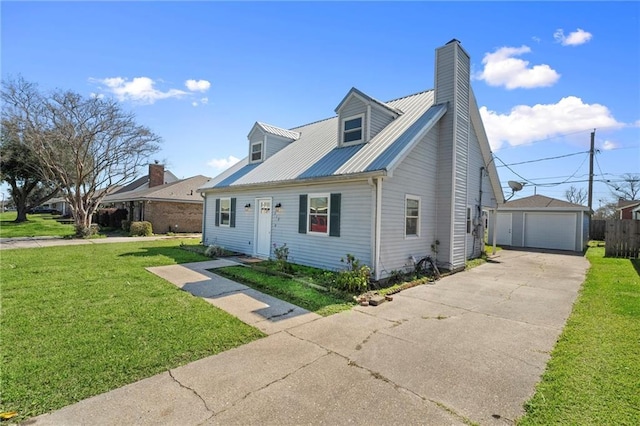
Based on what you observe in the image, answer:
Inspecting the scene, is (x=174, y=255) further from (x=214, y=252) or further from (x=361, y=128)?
(x=361, y=128)

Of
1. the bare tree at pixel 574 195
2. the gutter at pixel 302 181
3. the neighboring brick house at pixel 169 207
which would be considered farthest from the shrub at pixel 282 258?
the bare tree at pixel 574 195

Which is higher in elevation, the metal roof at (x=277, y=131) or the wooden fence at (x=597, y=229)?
the metal roof at (x=277, y=131)

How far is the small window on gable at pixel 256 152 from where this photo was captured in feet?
49.0

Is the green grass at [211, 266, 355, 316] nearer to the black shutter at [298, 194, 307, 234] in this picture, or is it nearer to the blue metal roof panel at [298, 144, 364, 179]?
the black shutter at [298, 194, 307, 234]

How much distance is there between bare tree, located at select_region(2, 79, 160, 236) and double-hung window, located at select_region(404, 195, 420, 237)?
20.0m

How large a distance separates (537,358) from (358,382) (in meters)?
2.68

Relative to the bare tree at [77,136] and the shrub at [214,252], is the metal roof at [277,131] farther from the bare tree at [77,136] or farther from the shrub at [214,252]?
the bare tree at [77,136]

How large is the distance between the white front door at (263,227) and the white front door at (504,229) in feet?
56.0

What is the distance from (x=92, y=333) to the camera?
180 inches

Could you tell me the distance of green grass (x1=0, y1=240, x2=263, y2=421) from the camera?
10.8 feet

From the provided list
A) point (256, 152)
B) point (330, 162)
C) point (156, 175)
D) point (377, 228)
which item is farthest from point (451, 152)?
point (156, 175)

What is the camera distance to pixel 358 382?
3531 millimetres

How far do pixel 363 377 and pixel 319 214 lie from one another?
20.9 ft


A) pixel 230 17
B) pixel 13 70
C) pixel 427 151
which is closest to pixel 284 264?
pixel 427 151
